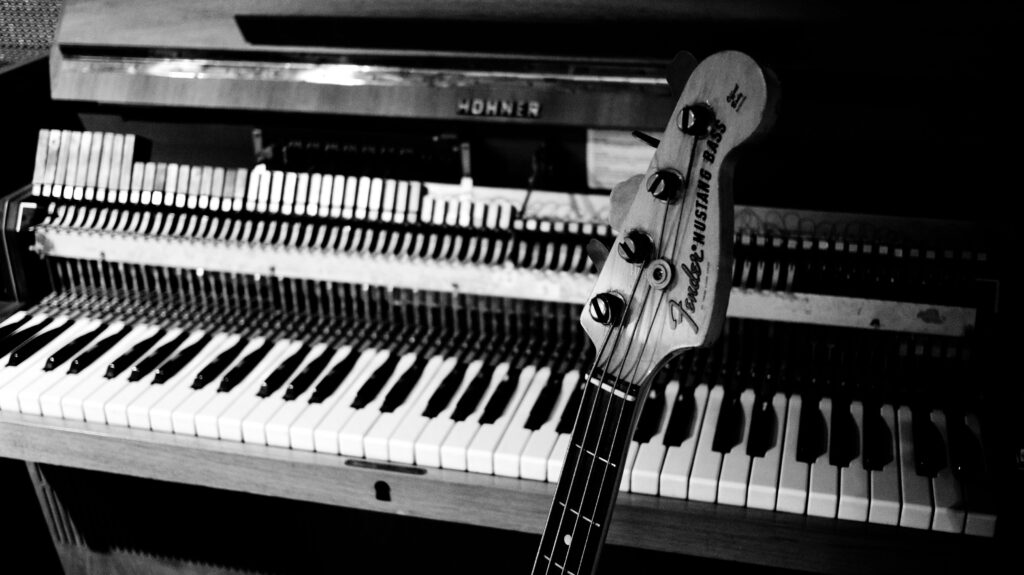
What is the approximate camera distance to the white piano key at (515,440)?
1.59 metres

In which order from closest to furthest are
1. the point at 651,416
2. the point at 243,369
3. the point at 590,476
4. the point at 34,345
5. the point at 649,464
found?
the point at 590,476 < the point at 649,464 < the point at 651,416 < the point at 243,369 < the point at 34,345

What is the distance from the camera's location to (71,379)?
1860mm

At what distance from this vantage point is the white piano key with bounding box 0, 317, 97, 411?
184 cm

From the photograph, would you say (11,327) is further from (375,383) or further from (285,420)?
(375,383)

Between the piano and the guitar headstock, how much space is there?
1.31 feet

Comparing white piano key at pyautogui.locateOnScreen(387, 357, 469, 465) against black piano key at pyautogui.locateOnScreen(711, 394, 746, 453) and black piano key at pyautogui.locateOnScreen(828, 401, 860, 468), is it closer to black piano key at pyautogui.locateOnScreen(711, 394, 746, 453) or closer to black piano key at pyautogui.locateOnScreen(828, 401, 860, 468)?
black piano key at pyautogui.locateOnScreen(711, 394, 746, 453)

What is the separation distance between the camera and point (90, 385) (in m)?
1.83

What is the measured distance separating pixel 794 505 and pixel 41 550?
6.55 ft

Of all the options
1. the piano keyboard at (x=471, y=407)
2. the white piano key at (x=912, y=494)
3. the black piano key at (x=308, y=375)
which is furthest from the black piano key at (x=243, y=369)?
the white piano key at (x=912, y=494)

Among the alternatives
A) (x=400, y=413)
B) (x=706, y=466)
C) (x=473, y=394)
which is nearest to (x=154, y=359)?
(x=400, y=413)

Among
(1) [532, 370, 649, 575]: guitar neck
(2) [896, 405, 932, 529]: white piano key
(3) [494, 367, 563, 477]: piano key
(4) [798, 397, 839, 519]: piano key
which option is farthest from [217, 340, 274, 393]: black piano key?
(2) [896, 405, 932, 529]: white piano key

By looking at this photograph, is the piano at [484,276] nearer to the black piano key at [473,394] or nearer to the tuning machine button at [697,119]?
the black piano key at [473,394]

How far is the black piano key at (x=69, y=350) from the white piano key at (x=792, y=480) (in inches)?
56.2

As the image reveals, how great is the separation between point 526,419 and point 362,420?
300 millimetres
